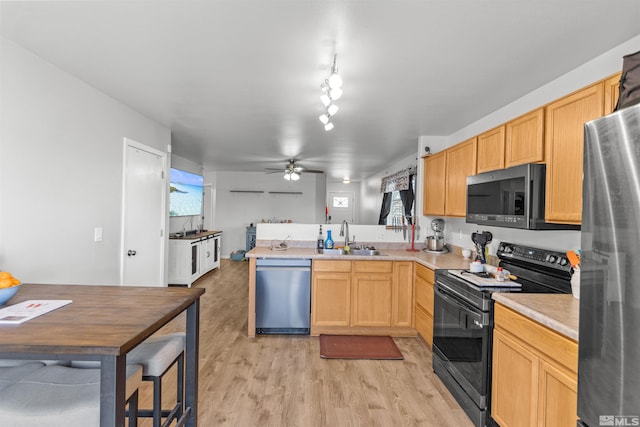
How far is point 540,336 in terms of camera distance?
158cm

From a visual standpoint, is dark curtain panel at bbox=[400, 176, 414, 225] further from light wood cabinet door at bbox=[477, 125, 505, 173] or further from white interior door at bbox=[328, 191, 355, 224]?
white interior door at bbox=[328, 191, 355, 224]

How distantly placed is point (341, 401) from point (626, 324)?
183cm

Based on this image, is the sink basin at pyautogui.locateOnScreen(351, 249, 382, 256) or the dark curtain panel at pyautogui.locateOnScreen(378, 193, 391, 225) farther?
the dark curtain panel at pyautogui.locateOnScreen(378, 193, 391, 225)

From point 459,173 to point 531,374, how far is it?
80.1 inches

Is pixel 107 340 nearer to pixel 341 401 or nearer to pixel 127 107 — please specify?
pixel 341 401

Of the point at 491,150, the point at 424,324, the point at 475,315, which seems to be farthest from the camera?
the point at 424,324

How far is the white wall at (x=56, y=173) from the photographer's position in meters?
2.02

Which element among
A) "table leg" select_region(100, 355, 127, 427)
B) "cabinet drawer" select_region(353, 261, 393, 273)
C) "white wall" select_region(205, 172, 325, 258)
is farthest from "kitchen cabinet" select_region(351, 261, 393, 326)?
"white wall" select_region(205, 172, 325, 258)

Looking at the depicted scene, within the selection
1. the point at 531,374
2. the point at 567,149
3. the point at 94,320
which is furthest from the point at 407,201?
the point at 94,320

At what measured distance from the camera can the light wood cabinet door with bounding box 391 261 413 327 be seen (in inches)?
138

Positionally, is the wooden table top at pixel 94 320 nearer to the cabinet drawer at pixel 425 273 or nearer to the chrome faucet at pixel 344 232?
the cabinet drawer at pixel 425 273

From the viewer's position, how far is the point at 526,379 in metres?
1.68

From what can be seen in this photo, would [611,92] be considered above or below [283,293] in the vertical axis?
above

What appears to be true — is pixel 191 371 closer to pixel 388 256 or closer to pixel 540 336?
pixel 540 336
